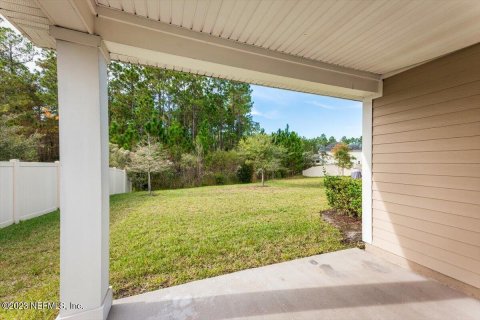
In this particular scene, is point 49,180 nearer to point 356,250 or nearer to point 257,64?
point 257,64

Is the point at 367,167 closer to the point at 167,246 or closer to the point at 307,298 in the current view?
the point at 307,298

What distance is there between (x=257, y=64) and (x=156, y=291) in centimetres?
251

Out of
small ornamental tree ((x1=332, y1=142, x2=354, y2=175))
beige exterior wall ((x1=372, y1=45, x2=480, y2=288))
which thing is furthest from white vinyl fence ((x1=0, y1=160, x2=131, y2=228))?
small ornamental tree ((x1=332, y1=142, x2=354, y2=175))

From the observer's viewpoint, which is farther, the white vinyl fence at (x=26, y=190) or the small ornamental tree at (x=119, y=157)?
the small ornamental tree at (x=119, y=157)

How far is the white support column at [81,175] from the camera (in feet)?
5.14

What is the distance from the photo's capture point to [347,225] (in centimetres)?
432

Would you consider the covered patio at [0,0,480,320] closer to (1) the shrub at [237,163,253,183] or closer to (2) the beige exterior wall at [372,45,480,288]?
(2) the beige exterior wall at [372,45,480,288]

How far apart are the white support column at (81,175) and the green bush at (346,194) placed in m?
4.28

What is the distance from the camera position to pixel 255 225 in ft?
14.9

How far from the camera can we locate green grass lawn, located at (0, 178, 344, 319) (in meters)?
2.43

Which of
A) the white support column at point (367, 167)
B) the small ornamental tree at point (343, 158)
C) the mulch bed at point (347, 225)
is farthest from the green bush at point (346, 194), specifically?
the small ornamental tree at point (343, 158)

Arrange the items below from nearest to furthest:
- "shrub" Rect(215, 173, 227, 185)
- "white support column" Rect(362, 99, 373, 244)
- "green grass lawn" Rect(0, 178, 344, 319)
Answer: "green grass lawn" Rect(0, 178, 344, 319), "white support column" Rect(362, 99, 373, 244), "shrub" Rect(215, 173, 227, 185)

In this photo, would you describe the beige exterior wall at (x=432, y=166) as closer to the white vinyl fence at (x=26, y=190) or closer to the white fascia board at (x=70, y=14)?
the white fascia board at (x=70, y=14)

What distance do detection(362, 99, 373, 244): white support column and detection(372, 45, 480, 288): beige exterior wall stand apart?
7cm
